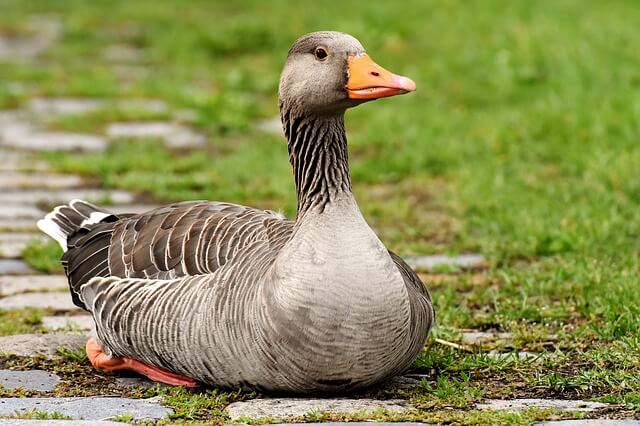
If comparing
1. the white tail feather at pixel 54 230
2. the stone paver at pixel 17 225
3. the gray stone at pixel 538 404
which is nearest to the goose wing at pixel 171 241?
the white tail feather at pixel 54 230

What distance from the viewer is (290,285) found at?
4621 millimetres

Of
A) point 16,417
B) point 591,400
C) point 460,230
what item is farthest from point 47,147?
point 591,400

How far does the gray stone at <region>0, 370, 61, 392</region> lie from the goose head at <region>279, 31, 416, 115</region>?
1.60m

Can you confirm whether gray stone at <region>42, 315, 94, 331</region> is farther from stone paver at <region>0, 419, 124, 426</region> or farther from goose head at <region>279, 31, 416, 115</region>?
goose head at <region>279, 31, 416, 115</region>

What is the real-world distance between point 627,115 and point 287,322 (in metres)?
6.08

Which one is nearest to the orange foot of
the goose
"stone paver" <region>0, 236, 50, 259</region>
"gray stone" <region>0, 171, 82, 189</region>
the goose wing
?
the goose

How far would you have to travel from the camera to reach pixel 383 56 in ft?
43.5

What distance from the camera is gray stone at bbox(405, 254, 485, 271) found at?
7.17 m

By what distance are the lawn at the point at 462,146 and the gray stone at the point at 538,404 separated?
9cm

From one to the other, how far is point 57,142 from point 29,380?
567cm

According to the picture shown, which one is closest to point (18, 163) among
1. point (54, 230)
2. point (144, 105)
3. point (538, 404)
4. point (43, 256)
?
point (144, 105)

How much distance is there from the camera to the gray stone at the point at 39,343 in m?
5.58

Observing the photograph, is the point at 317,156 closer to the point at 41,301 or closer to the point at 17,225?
the point at 41,301

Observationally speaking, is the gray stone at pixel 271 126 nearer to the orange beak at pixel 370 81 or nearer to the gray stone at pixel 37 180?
the gray stone at pixel 37 180
